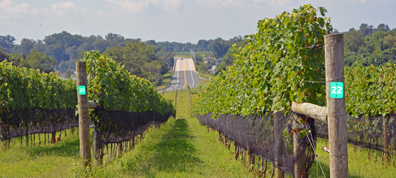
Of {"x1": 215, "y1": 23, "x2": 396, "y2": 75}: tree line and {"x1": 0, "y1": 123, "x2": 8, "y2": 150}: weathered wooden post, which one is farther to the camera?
{"x1": 215, "y1": 23, "x2": 396, "y2": 75}: tree line

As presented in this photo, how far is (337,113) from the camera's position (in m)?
3.80

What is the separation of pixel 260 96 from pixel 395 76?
5926 mm

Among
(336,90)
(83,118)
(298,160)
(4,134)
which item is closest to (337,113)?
(336,90)

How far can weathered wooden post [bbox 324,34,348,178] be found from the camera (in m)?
3.79

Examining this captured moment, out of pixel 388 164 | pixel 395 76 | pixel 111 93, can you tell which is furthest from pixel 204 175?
pixel 395 76

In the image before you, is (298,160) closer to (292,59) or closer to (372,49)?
(292,59)

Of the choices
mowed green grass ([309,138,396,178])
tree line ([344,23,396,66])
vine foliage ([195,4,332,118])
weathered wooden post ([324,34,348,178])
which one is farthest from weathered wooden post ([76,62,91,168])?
tree line ([344,23,396,66])

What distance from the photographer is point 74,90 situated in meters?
20.9

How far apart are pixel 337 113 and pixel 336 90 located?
270mm

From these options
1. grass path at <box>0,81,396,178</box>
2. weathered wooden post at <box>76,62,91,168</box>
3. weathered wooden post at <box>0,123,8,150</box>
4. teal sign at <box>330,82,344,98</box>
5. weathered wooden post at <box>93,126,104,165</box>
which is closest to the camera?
teal sign at <box>330,82,344,98</box>

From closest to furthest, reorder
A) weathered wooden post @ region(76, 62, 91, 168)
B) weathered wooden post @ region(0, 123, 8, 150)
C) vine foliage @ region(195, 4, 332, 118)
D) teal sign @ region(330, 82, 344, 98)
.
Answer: teal sign @ region(330, 82, 344, 98) < vine foliage @ region(195, 4, 332, 118) < weathered wooden post @ region(76, 62, 91, 168) < weathered wooden post @ region(0, 123, 8, 150)

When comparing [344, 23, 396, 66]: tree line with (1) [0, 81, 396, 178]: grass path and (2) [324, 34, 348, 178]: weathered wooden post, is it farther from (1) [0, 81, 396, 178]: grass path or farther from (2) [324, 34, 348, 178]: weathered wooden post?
(2) [324, 34, 348, 178]: weathered wooden post

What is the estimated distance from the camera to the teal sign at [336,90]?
12.4 feet

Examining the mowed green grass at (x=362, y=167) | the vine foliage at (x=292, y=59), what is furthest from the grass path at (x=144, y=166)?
the vine foliage at (x=292, y=59)
